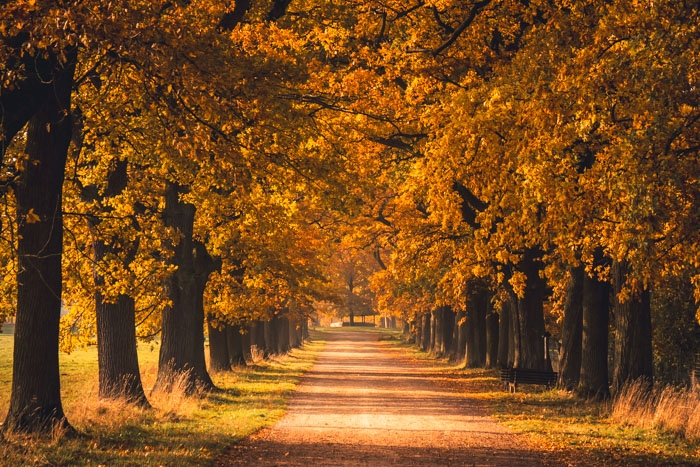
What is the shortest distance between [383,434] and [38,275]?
663 centimetres

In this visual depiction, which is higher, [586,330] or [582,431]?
→ [586,330]

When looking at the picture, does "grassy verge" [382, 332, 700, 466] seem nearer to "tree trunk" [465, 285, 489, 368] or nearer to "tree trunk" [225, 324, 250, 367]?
"tree trunk" [465, 285, 489, 368]

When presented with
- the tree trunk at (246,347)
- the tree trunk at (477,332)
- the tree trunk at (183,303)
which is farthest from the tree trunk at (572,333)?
the tree trunk at (246,347)

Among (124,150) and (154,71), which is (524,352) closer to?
(124,150)

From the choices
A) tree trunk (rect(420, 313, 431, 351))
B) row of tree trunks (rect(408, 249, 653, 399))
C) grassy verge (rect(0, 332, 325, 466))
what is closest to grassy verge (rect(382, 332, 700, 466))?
row of tree trunks (rect(408, 249, 653, 399))

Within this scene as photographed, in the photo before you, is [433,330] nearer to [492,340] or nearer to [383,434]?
[492,340]

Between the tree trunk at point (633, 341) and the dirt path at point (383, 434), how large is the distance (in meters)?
3.34

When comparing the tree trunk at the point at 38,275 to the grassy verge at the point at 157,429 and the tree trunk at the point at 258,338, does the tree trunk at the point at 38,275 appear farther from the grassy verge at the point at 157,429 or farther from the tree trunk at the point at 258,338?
the tree trunk at the point at 258,338

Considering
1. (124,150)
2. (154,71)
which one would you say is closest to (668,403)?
(124,150)

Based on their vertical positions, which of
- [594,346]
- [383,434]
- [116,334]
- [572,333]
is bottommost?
[383,434]

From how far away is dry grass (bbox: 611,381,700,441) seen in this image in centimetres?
1694

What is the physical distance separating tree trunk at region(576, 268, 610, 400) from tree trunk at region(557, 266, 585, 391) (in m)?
1.64

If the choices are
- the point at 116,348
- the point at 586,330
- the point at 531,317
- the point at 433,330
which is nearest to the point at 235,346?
the point at 531,317

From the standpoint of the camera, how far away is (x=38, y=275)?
13.7 meters
